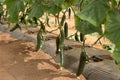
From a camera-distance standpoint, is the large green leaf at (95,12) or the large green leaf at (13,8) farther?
the large green leaf at (13,8)

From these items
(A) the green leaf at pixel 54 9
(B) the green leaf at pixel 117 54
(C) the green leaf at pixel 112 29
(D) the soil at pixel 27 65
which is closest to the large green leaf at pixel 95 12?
(C) the green leaf at pixel 112 29

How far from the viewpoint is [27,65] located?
3.91 m

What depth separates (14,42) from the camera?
502 cm

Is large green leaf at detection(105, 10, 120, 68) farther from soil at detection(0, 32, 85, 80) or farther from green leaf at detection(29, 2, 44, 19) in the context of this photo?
soil at detection(0, 32, 85, 80)

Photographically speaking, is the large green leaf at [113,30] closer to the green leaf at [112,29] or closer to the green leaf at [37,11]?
the green leaf at [112,29]

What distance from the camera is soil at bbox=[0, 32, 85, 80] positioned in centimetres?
355

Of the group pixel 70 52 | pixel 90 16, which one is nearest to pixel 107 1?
pixel 90 16

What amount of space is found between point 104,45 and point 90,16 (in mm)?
4089

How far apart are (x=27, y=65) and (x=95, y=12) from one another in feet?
8.41

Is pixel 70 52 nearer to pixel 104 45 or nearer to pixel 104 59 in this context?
pixel 104 59

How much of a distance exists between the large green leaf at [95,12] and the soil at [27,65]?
6.60 feet

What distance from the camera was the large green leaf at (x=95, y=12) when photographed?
1.42 meters

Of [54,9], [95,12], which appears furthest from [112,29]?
[54,9]

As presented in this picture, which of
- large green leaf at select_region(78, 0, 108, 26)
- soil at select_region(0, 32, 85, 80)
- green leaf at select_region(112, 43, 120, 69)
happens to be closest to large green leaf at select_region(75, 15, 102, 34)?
large green leaf at select_region(78, 0, 108, 26)
